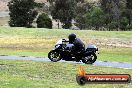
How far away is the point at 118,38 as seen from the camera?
53.8 meters

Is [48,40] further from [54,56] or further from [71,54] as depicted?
[71,54]

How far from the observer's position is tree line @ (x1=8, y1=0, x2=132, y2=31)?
92438mm

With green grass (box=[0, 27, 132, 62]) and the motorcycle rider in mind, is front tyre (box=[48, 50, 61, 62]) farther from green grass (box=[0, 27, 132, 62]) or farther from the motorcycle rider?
green grass (box=[0, 27, 132, 62])

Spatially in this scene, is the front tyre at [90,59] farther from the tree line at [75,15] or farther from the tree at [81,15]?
the tree at [81,15]

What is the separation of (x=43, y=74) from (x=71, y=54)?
5033mm

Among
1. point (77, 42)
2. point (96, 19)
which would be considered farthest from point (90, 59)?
point (96, 19)

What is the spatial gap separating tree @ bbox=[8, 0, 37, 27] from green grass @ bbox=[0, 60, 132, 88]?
2564 inches

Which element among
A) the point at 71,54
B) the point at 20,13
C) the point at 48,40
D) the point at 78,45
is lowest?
the point at 20,13

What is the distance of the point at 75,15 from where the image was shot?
102m

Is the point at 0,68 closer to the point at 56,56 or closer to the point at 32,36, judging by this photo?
the point at 56,56

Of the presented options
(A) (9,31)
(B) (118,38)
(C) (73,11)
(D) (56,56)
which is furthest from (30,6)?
(D) (56,56)

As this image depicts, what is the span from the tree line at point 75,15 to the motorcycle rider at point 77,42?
199 ft

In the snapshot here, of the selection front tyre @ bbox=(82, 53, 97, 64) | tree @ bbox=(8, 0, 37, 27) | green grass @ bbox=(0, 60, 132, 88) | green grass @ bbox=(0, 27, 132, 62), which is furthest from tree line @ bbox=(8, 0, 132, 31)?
green grass @ bbox=(0, 60, 132, 88)

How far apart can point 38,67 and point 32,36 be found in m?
30.4
